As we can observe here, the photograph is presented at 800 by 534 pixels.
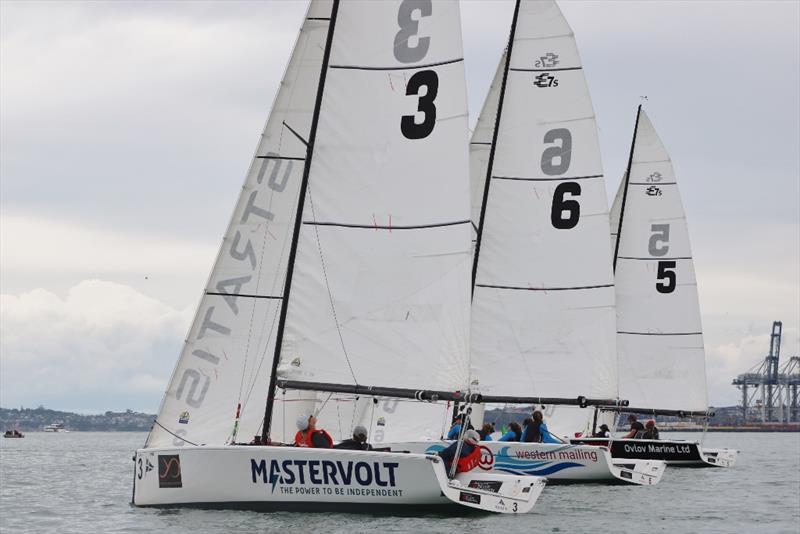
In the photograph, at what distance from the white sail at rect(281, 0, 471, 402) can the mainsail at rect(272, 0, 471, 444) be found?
0.02m

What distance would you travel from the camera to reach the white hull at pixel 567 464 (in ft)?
98.6

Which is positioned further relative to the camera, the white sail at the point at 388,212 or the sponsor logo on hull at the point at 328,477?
the white sail at the point at 388,212

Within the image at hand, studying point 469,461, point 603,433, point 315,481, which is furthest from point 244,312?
point 603,433

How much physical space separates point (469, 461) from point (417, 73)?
22.2ft

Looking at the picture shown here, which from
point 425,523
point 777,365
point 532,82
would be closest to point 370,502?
point 425,523

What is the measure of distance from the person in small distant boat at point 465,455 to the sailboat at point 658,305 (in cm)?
1960

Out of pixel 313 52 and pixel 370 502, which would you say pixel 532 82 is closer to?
pixel 313 52

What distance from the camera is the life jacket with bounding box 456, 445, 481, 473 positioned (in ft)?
74.5

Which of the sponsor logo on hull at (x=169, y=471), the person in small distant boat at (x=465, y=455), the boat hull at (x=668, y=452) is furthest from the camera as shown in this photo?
the boat hull at (x=668, y=452)

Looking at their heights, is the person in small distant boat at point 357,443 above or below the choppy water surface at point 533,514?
above

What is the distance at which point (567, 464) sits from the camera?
1208 inches

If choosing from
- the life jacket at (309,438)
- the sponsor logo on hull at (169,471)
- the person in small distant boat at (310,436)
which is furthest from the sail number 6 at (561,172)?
the sponsor logo on hull at (169,471)

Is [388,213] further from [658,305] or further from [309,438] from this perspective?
[658,305]

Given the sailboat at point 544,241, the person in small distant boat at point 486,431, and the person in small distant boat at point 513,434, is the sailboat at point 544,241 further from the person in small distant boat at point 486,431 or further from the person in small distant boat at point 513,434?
the person in small distant boat at point 486,431
